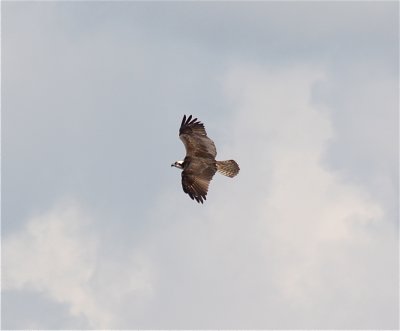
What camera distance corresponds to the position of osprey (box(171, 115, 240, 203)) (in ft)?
311

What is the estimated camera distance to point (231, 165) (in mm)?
96875

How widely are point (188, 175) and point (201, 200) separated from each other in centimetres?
163

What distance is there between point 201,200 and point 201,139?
145 inches

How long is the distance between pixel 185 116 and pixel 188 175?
11.9 feet

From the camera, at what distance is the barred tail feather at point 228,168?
96.8 metres

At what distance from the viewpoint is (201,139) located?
96000 millimetres

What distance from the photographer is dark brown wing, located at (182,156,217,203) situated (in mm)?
94625

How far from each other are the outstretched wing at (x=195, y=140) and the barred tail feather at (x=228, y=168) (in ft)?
3.09

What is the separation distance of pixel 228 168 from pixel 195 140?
251cm

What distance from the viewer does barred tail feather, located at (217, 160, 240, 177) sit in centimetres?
9675

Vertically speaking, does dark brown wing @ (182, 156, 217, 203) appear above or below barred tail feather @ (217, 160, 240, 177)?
below

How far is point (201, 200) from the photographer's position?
3711 inches

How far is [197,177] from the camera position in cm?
9506

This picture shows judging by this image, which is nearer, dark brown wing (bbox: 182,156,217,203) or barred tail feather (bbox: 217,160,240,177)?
dark brown wing (bbox: 182,156,217,203)
